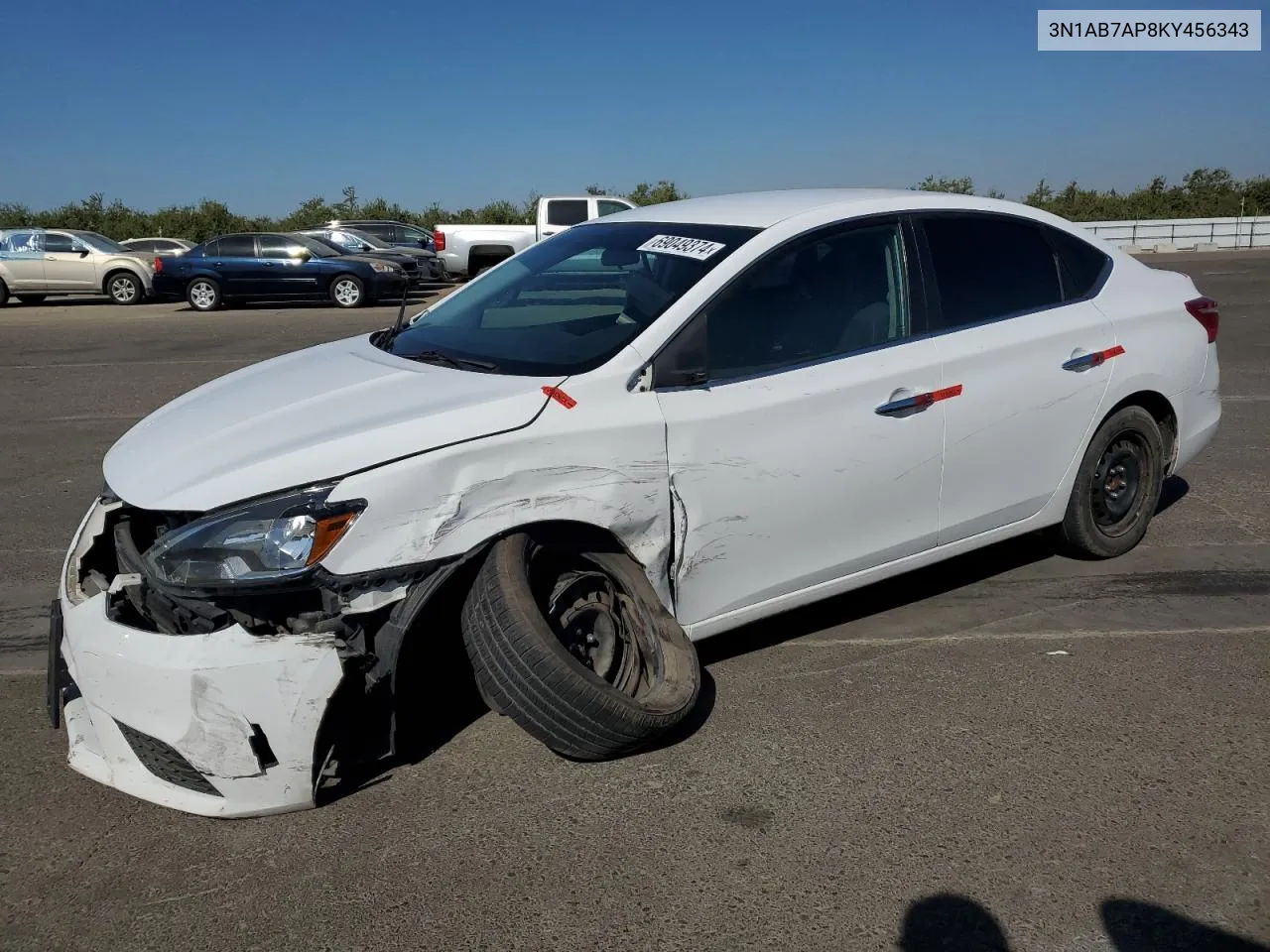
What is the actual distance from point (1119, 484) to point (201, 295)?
19756mm

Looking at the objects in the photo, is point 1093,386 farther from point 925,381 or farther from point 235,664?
point 235,664

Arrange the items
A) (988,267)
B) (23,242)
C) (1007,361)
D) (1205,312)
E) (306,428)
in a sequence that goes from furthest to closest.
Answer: (23,242)
(1205,312)
(988,267)
(1007,361)
(306,428)

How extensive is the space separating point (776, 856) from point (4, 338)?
16.6m

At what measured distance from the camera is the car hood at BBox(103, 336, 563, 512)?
9.98 ft

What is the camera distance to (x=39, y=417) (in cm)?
927

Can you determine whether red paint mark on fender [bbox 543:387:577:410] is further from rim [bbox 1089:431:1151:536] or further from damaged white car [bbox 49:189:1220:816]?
rim [bbox 1089:431:1151:536]

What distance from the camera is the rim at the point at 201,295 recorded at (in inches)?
837

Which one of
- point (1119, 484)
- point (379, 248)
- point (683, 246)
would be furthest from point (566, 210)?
point (683, 246)

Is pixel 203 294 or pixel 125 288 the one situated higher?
pixel 125 288

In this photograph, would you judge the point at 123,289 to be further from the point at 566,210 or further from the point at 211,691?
the point at 211,691

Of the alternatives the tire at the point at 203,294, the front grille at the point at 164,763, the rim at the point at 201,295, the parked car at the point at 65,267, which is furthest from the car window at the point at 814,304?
the parked car at the point at 65,267

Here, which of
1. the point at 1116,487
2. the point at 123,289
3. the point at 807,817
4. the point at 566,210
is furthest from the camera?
the point at 566,210

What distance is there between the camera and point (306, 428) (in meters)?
3.24

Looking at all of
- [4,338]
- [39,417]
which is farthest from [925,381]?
[4,338]
